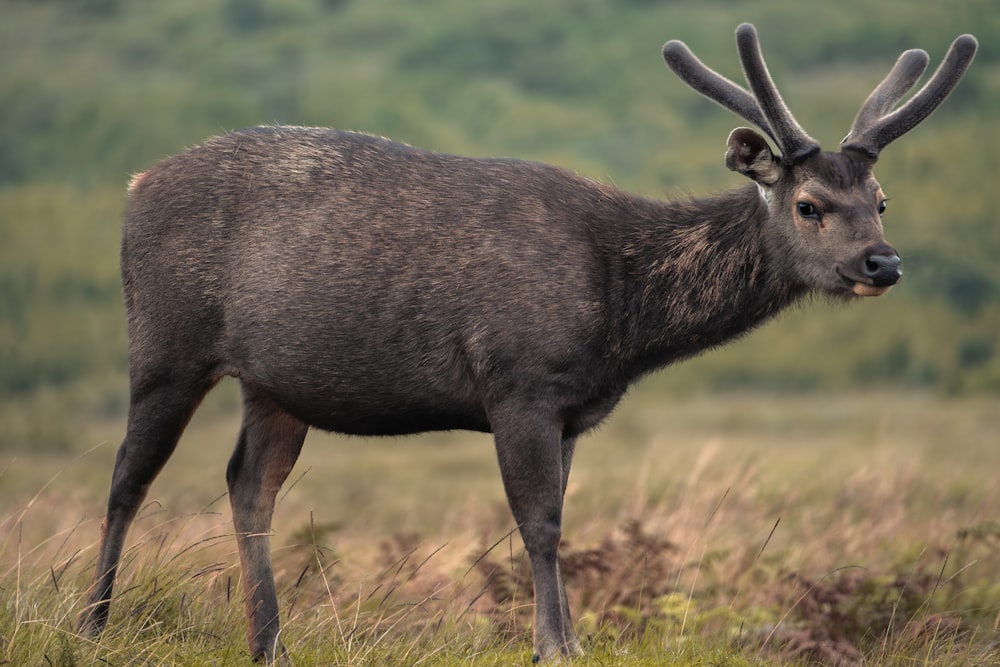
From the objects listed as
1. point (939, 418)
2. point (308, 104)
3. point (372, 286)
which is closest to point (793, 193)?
point (372, 286)

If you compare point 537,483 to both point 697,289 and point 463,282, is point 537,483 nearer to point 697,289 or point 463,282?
point 463,282

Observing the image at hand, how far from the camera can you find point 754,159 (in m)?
7.68

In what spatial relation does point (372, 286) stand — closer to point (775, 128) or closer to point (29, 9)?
point (775, 128)

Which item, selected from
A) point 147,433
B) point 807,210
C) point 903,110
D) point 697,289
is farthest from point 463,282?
point 903,110

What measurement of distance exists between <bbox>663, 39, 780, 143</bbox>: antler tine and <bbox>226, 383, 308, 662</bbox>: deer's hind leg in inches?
115

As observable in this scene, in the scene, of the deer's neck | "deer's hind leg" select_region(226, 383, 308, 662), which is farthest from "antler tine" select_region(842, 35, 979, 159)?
"deer's hind leg" select_region(226, 383, 308, 662)

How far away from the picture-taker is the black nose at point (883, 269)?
284 inches

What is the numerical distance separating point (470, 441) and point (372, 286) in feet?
79.3

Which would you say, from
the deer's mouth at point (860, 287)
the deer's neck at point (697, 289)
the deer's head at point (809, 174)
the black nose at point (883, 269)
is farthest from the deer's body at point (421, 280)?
the black nose at point (883, 269)

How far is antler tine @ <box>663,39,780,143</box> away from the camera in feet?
25.2

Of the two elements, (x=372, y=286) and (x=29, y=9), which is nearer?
(x=372, y=286)

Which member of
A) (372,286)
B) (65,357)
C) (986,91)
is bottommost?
(65,357)

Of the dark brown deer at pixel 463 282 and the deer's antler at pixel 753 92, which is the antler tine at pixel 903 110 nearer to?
the dark brown deer at pixel 463 282

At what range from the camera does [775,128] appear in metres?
7.61
